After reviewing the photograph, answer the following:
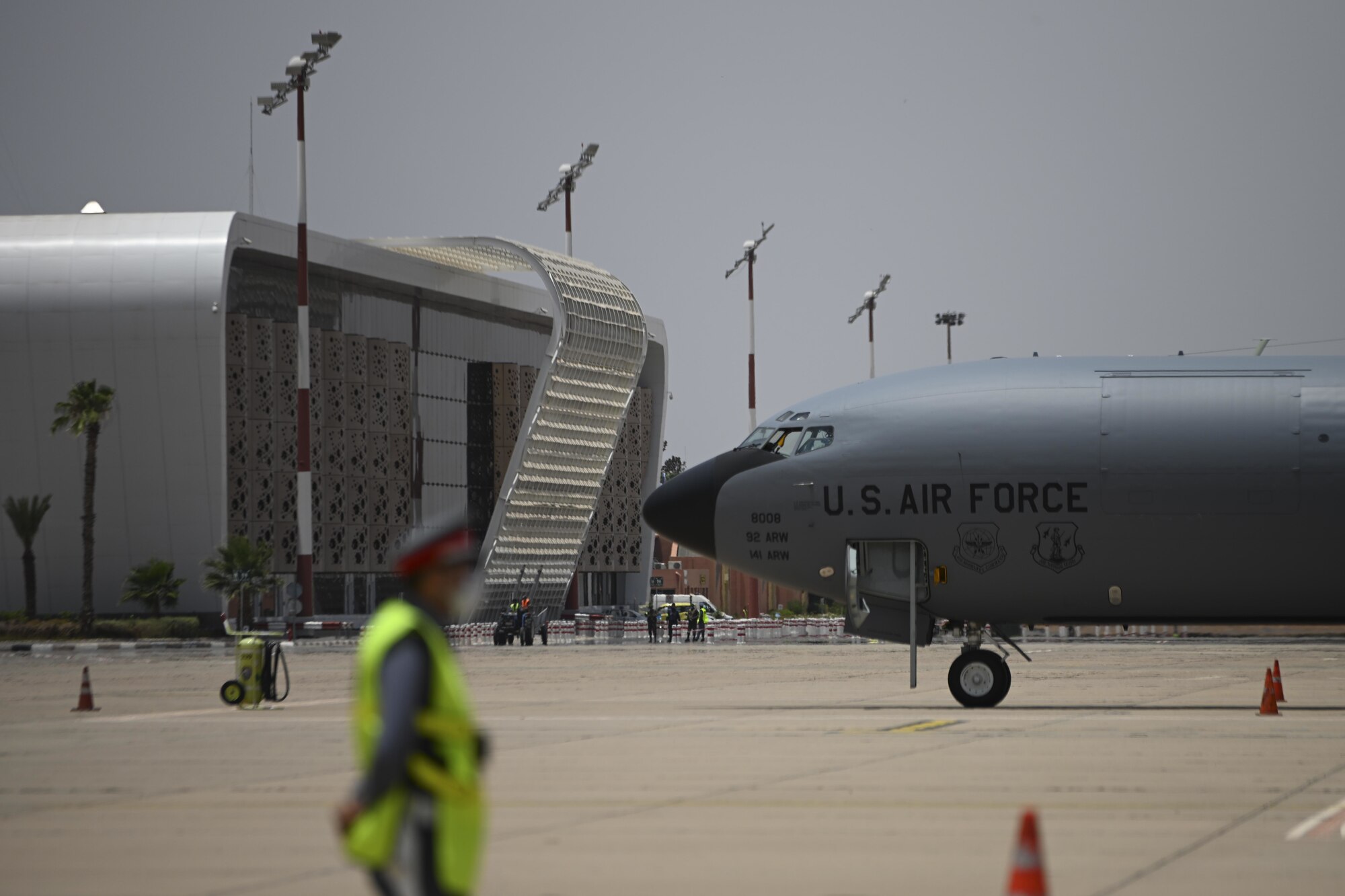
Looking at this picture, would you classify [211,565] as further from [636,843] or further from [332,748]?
[636,843]

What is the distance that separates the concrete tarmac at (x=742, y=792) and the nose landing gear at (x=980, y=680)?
15.2 inches

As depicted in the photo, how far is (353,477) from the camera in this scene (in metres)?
103

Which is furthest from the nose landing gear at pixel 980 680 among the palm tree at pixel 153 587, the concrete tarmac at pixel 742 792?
the palm tree at pixel 153 587

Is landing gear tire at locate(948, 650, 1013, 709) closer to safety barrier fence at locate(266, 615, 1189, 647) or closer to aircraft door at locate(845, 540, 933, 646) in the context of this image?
aircraft door at locate(845, 540, 933, 646)

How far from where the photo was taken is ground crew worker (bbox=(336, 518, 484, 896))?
642cm

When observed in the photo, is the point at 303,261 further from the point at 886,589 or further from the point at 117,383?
the point at 886,589

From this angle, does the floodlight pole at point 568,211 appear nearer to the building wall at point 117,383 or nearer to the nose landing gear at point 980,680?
the building wall at point 117,383

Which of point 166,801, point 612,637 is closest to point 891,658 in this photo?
point 612,637

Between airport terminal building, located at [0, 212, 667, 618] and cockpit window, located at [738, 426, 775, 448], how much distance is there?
59.4 m

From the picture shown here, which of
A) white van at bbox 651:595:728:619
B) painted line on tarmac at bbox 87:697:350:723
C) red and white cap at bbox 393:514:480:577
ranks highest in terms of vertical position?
red and white cap at bbox 393:514:480:577

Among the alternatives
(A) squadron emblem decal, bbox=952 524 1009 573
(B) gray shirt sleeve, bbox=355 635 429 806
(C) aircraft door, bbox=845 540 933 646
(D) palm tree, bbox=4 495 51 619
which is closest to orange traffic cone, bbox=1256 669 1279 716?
(A) squadron emblem decal, bbox=952 524 1009 573

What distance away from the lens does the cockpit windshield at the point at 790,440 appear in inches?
1119

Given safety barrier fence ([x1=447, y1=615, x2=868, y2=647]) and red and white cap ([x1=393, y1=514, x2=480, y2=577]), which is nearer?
red and white cap ([x1=393, y1=514, x2=480, y2=577])

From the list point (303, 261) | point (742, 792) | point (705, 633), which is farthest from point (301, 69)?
point (742, 792)
